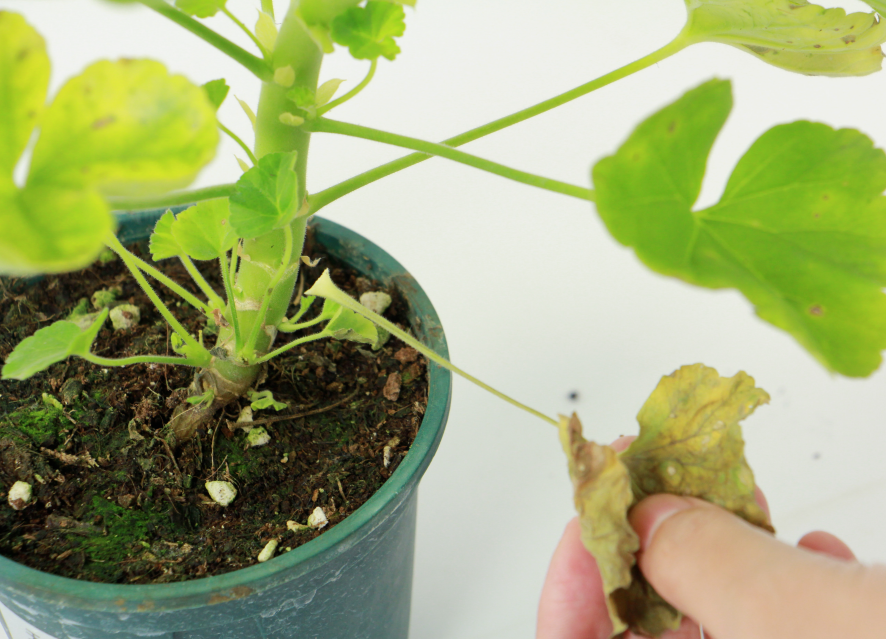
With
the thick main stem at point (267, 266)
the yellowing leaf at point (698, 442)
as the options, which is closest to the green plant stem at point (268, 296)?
the thick main stem at point (267, 266)

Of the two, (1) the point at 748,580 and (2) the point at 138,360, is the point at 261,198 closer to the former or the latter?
(2) the point at 138,360

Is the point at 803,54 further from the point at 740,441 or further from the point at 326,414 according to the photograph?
the point at 326,414

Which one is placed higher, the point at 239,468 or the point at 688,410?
the point at 688,410

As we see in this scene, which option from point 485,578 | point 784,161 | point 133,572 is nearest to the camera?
point 784,161

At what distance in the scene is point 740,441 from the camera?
54 centimetres

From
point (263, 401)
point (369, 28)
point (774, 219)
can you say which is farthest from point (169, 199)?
point (774, 219)

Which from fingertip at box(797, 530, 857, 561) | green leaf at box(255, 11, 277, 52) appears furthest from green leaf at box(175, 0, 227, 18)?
fingertip at box(797, 530, 857, 561)

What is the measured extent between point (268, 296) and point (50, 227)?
278 mm

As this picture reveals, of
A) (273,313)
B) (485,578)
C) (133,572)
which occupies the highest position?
(273,313)

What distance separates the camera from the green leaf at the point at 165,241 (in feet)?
2.29

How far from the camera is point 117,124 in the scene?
15.1 inches

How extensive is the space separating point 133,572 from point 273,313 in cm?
27

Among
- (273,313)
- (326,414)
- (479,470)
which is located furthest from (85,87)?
(479,470)

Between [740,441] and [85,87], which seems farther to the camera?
[740,441]
